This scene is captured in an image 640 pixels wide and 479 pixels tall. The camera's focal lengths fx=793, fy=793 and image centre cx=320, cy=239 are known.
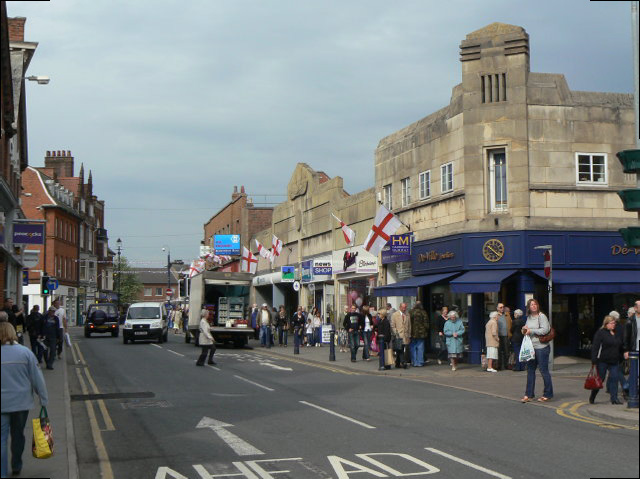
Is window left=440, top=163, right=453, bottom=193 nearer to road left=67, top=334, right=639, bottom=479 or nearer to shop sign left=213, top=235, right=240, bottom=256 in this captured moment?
road left=67, top=334, right=639, bottom=479

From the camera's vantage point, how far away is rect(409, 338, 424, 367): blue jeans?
949 inches

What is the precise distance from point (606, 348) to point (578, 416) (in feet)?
5.71

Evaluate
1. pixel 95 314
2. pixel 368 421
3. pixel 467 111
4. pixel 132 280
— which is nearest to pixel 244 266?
pixel 95 314

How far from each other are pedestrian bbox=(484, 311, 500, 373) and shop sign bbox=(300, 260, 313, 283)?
59.7 feet

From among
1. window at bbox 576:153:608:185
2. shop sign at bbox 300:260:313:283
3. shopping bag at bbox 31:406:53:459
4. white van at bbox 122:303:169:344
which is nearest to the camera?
shopping bag at bbox 31:406:53:459

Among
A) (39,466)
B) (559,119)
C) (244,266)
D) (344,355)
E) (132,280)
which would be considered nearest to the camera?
(39,466)

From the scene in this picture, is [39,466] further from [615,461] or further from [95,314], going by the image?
[95,314]

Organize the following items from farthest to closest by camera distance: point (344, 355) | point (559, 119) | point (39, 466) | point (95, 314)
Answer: point (95, 314)
point (344, 355)
point (559, 119)
point (39, 466)

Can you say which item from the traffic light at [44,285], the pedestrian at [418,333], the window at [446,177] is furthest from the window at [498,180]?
the traffic light at [44,285]

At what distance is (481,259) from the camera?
24438 mm

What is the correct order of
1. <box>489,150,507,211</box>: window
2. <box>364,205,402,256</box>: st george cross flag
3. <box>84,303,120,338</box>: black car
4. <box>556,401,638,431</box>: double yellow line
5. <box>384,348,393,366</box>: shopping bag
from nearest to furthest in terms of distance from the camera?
<box>556,401,638,431</box>: double yellow line, <box>384,348,393,366</box>: shopping bag, <box>489,150,507,211</box>: window, <box>364,205,402,256</box>: st george cross flag, <box>84,303,120,338</box>: black car

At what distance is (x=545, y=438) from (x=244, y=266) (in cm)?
4642

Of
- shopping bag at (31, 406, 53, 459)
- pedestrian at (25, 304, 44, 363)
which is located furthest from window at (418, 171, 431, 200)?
shopping bag at (31, 406, 53, 459)

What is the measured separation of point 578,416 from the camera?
13383mm
